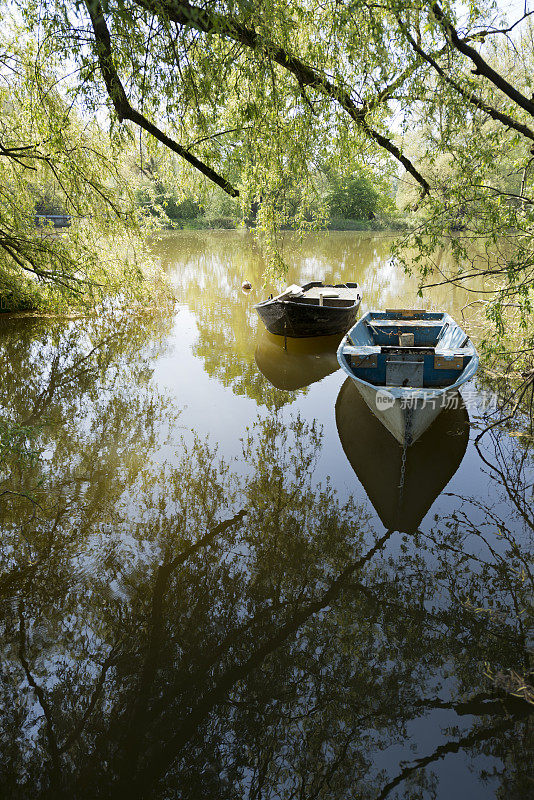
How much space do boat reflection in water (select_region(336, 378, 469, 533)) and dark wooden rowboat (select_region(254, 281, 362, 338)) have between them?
3.42m

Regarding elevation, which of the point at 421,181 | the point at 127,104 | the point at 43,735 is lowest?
the point at 43,735


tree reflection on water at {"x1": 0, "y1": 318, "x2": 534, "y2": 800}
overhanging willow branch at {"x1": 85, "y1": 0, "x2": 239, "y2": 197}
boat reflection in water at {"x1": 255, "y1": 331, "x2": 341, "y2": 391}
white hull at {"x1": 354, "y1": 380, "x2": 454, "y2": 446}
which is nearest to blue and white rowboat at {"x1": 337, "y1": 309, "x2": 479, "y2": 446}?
white hull at {"x1": 354, "y1": 380, "x2": 454, "y2": 446}

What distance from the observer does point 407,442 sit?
5.77 m

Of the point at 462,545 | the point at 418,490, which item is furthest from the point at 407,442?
the point at 462,545

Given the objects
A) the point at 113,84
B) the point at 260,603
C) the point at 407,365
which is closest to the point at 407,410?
the point at 407,365

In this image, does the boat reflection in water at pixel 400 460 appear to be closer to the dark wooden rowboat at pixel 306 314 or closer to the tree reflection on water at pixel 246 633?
the tree reflection on water at pixel 246 633

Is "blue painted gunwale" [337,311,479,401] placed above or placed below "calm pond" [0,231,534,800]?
above

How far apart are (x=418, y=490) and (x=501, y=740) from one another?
289cm

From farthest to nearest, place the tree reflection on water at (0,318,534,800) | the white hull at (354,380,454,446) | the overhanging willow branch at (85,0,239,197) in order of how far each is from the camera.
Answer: the white hull at (354,380,454,446) → the overhanging willow branch at (85,0,239,197) → the tree reflection on water at (0,318,534,800)

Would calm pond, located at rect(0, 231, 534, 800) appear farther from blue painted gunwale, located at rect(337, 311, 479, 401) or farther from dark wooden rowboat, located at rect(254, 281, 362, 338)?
dark wooden rowboat, located at rect(254, 281, 362, 338)

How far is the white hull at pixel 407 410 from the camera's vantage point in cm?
554

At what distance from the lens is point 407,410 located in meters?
5.54

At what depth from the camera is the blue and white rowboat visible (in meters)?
5.69

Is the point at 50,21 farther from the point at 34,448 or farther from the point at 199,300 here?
the point at 199,300
